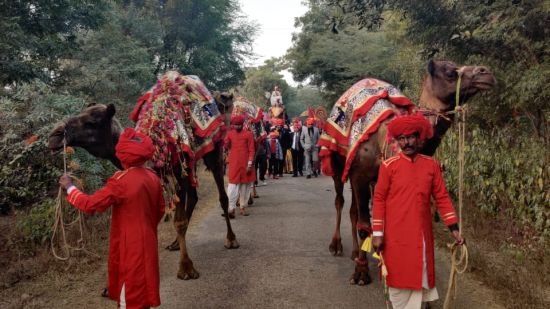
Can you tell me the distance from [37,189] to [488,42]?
7978 millimetres

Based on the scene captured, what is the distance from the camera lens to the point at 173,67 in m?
16.7

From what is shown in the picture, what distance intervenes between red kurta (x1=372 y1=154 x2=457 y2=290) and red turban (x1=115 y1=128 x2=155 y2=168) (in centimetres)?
190

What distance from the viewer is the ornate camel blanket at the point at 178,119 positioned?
528 cm

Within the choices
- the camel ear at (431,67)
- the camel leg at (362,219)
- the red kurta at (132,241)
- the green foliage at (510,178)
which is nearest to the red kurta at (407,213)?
the camel leg at (362,219)

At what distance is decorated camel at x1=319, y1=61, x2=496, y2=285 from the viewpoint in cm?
484

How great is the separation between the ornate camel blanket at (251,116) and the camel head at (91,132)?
5.93 metres

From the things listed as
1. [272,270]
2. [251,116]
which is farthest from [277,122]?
[272,270]

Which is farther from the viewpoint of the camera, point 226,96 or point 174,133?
point 226,96

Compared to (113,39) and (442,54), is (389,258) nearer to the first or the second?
(442,54)

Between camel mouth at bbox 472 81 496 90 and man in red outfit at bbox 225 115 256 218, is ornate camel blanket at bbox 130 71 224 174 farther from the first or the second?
camel mouth at bbox 472 81 496 90

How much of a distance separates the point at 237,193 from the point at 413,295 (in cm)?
576

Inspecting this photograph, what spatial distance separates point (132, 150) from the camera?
12.3ft

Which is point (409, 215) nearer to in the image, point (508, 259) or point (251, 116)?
point (508, 259)

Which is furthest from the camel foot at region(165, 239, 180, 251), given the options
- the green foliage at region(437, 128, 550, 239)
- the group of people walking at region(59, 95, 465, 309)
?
the green foliage at region(437, 128, 550, 239)
